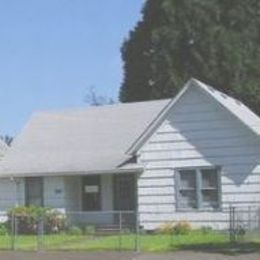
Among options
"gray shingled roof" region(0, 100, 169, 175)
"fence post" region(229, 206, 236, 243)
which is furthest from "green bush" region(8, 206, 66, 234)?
"fence post" region(229, 206, 236, 243)

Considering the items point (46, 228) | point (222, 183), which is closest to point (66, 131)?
point (46, 228)

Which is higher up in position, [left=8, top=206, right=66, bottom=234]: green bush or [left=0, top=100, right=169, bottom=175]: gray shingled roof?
[left=0, top=100, right=169, bottom=175]: gray shingled roof

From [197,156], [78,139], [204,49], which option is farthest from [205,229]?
[204,49]

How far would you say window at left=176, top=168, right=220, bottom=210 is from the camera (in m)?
33.2

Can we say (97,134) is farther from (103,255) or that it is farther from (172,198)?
(103,255)

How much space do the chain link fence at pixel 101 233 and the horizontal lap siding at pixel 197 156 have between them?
24.3 inches

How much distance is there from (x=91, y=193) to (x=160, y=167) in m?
4.94

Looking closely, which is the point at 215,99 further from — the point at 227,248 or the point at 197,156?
the point at 227,248

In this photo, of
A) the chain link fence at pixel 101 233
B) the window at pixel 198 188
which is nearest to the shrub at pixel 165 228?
the chain link fence at pixel 101 233

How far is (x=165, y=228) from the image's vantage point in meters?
33.5

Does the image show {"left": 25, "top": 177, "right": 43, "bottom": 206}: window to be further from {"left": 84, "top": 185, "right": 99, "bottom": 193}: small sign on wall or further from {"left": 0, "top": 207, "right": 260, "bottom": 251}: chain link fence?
{"left": 84, "top": 185, "right": 99, "bottom": 193}: small sign on wall

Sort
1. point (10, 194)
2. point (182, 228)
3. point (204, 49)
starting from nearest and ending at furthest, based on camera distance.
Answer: point (182, 228)
point (10, 194)
point (204, 49)

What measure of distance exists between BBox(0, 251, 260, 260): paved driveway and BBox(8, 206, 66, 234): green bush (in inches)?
339

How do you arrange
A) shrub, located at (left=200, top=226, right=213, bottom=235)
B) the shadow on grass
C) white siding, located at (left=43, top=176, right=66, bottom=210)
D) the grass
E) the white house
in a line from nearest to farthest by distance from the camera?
the shadow on grass → the grass → shrub, located at (left=200, top=226, right=213, bottom=235) → the white house → white siding, located at (left=43, top=176, right=66, bottom=210)
